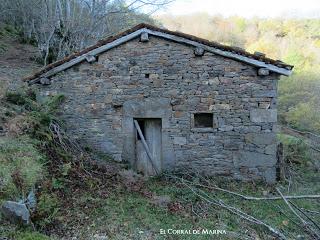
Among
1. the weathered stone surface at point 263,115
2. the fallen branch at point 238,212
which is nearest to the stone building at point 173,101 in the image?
the weathered stone surface at point 263,115

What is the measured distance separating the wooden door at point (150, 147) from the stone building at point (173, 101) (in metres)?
0.03

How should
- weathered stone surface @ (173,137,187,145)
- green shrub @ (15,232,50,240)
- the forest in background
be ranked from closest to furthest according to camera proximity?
green shrub @ (15,232,50,240) < weathered stone surface @ (173,137,187,145) < the forest in background

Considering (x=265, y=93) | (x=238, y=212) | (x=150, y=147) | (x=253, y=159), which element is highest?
(x=265, y=93)

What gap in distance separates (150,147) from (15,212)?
417 cm

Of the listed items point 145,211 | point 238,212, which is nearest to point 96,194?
point 145,211

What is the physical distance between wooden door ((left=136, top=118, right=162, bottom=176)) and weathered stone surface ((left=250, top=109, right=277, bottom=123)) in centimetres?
226

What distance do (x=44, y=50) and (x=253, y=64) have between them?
990 centimetres

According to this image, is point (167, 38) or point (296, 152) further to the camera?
point (296, 152)

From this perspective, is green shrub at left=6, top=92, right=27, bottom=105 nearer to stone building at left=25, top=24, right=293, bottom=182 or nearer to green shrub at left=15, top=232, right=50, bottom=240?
stone building at left=25, top=24, right=293, bottom=182

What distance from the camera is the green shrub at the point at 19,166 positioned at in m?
4.98

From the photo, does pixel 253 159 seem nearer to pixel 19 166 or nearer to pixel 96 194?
pixel 96 194

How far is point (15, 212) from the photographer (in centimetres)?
449

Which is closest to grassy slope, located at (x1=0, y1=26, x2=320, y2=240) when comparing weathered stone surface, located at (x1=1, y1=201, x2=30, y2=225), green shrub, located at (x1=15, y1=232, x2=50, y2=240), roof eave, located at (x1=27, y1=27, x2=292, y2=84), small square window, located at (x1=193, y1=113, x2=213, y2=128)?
green shrub, located at (x1=15, y1=232, x2=50, y2=240)

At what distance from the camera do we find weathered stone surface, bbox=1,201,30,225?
4.50 meters
